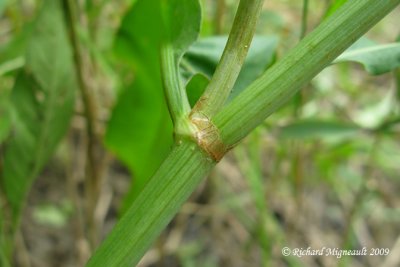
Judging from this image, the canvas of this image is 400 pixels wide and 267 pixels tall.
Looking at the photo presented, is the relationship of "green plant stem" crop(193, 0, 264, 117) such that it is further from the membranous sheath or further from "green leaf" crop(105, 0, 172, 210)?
"green leaf" crop(105, 0, 172, 210)

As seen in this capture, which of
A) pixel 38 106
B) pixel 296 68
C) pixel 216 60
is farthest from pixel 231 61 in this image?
pixel 38 106

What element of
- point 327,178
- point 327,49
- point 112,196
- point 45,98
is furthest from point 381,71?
point 112,196

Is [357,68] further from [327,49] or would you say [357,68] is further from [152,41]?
[327,49]

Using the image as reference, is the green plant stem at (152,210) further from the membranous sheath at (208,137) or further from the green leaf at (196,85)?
the green leaf at (196,85)

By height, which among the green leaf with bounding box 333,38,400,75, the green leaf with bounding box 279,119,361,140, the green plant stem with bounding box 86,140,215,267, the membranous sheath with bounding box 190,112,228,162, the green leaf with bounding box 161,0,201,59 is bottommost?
the green leaf with bounding box 279,119,361,140

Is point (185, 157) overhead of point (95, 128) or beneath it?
overhead

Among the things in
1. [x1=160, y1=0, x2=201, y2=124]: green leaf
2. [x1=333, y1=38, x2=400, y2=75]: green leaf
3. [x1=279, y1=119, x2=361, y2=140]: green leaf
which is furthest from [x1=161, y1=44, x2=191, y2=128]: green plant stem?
[x1=279, y1=119, x2=361, y2=140]: green leaf

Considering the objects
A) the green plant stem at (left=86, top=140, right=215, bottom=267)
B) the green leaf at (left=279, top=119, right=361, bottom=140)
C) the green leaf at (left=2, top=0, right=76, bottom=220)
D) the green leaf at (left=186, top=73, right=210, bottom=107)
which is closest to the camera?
the green plant stem at (left=86, top=140, right=215, bottom=267)
